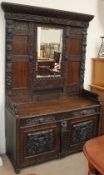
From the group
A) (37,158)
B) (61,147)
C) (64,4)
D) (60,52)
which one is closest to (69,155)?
(61,147)

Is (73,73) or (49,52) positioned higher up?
(49,52)

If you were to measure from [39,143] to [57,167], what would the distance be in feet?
1.28

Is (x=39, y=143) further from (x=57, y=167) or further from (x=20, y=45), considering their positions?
(x=20, y=45)

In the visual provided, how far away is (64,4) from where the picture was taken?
118 inches

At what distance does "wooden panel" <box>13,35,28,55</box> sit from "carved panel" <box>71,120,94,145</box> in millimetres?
1178

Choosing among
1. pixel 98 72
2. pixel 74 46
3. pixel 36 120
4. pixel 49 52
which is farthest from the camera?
pixel 98 72

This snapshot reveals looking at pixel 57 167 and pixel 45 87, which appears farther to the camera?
pixel 45 87

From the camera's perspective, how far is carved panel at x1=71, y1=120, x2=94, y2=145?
286cm

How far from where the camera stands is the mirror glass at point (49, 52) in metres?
2.89

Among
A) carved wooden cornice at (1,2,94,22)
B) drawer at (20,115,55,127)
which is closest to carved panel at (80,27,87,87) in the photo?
carved wooden cornice at (1,2,94,22)

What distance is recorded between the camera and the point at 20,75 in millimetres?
2832

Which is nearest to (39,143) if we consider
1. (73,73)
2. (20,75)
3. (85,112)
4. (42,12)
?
(85,112)

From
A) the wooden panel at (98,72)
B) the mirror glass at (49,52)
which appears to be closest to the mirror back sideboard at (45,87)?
the mirror glass at (49,52)

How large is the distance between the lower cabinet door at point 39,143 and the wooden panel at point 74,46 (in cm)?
112
